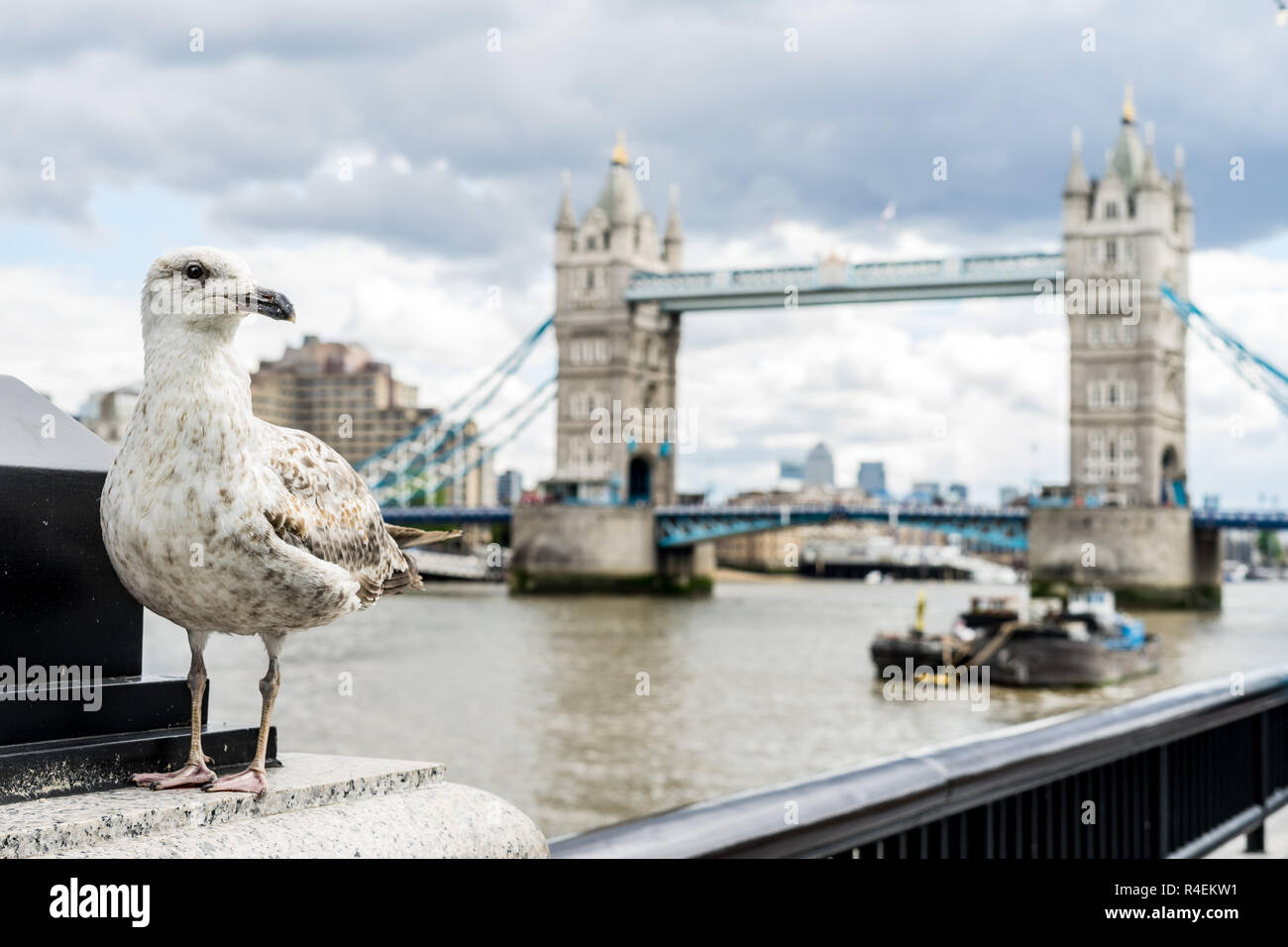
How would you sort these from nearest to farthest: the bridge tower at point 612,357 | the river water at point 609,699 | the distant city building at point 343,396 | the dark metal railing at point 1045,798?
the dark metal railing at point 1045,798
the river water at point 609,699
the bridge tower at point 612,357
the distant city building at point 343,396

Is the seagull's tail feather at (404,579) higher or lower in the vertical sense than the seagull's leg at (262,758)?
higher

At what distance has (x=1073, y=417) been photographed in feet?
149

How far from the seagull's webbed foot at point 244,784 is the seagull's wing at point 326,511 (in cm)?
18

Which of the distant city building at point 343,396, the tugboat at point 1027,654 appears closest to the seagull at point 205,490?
the tugboat at point 1027,654

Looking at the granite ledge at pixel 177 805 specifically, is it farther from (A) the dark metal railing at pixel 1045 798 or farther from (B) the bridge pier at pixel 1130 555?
(B) the bridge pier at pixel 1130 555

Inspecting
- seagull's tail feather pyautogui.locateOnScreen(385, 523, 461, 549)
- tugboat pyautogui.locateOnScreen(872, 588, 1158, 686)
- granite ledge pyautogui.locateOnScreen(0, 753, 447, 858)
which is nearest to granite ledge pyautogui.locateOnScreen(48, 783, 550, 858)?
granite ledge pyautogui.locateOnScreen(0, 753, 447, 858)

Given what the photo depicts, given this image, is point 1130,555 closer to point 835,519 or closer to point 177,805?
point 835,519

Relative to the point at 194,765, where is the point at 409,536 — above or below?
above

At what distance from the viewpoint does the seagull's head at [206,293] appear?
119 cm

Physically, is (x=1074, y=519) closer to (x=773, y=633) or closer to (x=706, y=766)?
(x=773, y=633)

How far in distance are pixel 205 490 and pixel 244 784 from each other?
28cm

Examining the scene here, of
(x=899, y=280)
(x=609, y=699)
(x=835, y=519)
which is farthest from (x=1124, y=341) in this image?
(x=609, y=699)
